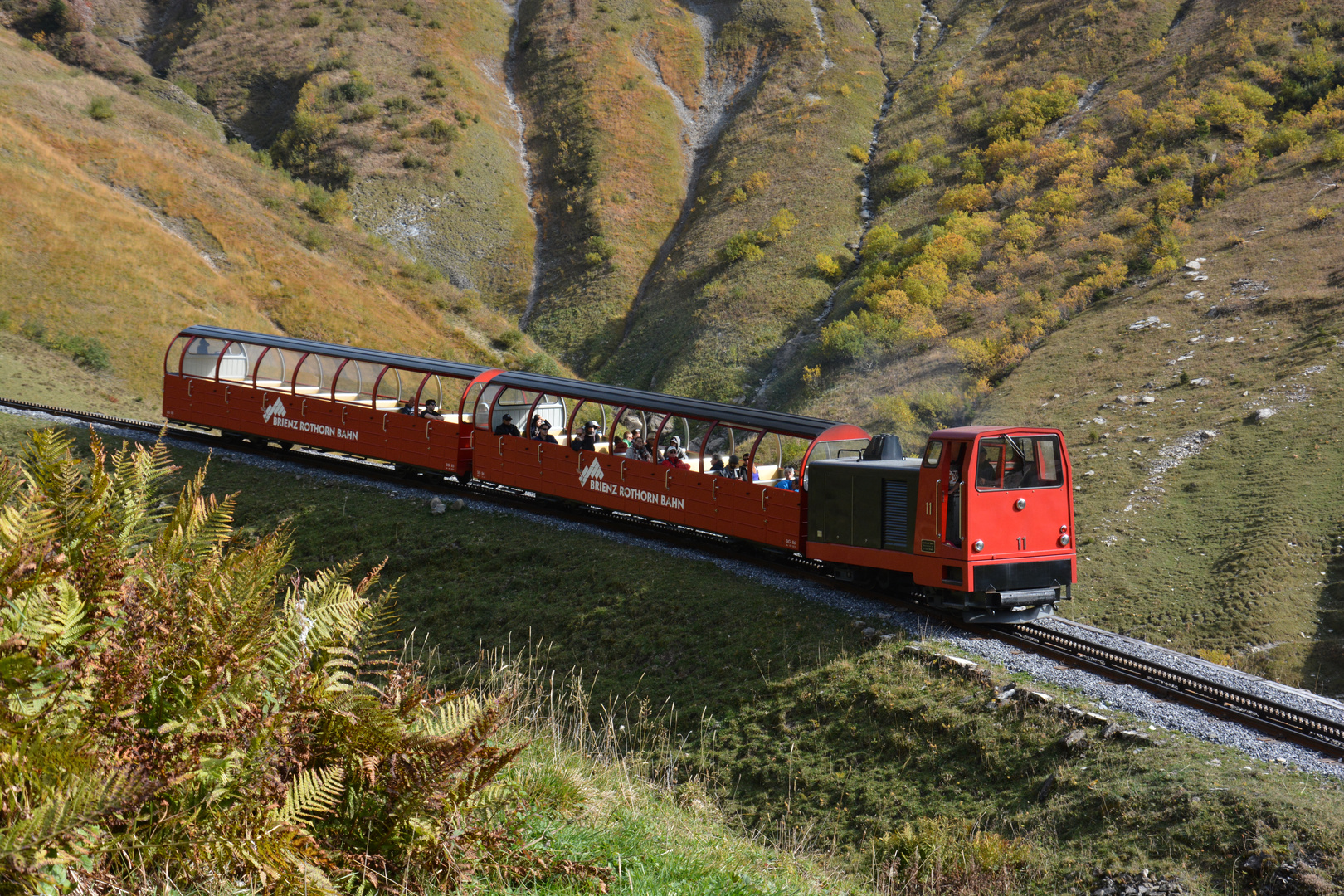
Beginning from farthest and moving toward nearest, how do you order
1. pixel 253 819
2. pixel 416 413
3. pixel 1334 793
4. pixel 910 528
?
pixel 416 413
pixel 910 528
pixel 1334 793
pixel 253 819

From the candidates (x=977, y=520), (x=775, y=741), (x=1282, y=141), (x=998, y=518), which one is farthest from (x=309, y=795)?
(x=1282, y=141)

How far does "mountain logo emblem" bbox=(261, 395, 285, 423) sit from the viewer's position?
81.5 ft

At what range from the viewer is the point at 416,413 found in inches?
902

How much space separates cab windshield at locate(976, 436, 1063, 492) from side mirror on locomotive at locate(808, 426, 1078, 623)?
13mm

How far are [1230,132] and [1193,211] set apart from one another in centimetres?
855

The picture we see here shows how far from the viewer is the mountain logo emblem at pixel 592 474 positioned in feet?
64.7

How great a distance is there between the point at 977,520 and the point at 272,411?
63.4ft

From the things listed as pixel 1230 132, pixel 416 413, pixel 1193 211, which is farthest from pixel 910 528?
pixel 1230 132

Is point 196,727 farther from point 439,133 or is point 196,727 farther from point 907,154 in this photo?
point 439,133

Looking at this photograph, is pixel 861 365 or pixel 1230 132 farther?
pixel 1230 132

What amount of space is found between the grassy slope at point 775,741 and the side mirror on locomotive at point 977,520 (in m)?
1.42

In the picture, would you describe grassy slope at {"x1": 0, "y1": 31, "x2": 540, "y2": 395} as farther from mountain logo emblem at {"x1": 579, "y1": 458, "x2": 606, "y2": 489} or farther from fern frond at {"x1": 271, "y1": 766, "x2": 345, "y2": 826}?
fern frond at {"x1": 271, "y1": 766, "x2": 345, "y2": 826}

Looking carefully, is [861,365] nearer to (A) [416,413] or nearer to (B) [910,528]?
(A) [416,413]

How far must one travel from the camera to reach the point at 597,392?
1980cm
